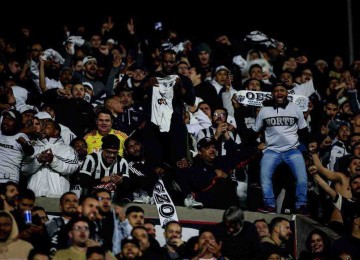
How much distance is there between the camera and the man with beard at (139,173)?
15.7 m

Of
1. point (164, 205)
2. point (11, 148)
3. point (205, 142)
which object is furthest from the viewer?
point (205, 142)

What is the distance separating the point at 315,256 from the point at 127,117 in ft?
13.5

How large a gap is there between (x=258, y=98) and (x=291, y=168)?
1.56 m

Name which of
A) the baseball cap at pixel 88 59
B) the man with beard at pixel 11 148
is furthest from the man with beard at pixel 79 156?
the baseball cap at pixel 88 59

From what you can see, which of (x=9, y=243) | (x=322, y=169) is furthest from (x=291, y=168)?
(x=9, y=243)

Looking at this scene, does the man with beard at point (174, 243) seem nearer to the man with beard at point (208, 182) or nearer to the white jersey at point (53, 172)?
the man with beard at point (208, 182)

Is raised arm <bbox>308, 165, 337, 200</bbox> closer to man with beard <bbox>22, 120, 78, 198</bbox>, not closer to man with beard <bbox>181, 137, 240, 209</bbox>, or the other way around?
man with beard <bbox>181, 137, 240, 209</bbox>

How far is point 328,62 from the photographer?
24.1 metres

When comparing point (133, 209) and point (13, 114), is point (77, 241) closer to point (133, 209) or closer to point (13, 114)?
point (133, 209)

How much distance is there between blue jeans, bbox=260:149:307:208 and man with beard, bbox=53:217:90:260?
4096 millimetres

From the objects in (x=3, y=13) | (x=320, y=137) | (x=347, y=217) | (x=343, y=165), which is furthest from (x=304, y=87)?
(x=3, y=13)

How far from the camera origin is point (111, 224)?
44.9 ft

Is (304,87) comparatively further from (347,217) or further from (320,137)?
(347,217)

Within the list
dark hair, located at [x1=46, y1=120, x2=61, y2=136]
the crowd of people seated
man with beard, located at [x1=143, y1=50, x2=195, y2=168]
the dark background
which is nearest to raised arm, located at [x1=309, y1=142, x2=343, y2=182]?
the crowd of people seated
